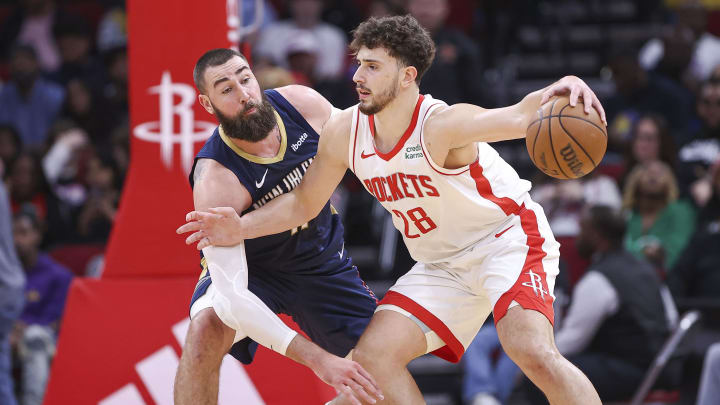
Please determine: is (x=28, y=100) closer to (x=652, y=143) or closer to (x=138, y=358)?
(x=138, y=358)

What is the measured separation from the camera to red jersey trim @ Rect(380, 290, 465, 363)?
5.02m

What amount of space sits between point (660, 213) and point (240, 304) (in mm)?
4725

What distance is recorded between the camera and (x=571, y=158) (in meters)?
4.44

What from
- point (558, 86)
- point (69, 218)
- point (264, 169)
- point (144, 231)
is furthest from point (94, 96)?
point (558, 86)

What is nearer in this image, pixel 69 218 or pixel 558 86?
pixel 558 86

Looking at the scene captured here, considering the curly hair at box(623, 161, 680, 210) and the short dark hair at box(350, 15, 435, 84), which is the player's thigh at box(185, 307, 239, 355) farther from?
the curly hair at box(623, 161, 680, 210)

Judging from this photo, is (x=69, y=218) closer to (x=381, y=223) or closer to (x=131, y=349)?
(x=381, y=223)

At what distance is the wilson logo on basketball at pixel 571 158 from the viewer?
4.42m

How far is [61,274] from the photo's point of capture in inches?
322

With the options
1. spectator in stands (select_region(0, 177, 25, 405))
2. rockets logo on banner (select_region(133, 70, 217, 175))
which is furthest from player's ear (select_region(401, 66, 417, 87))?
spectator in stands (select_region(0, 177, 25, 405))

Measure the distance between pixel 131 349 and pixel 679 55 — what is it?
6.39 metres

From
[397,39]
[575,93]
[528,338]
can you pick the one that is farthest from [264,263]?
Answer: [575,93]

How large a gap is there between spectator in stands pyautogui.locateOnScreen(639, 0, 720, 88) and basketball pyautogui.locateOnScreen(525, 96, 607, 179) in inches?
243

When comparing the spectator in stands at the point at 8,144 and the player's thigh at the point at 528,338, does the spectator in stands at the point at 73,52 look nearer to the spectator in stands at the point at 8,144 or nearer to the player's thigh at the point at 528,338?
the spectator in stands at the point at 8,144
